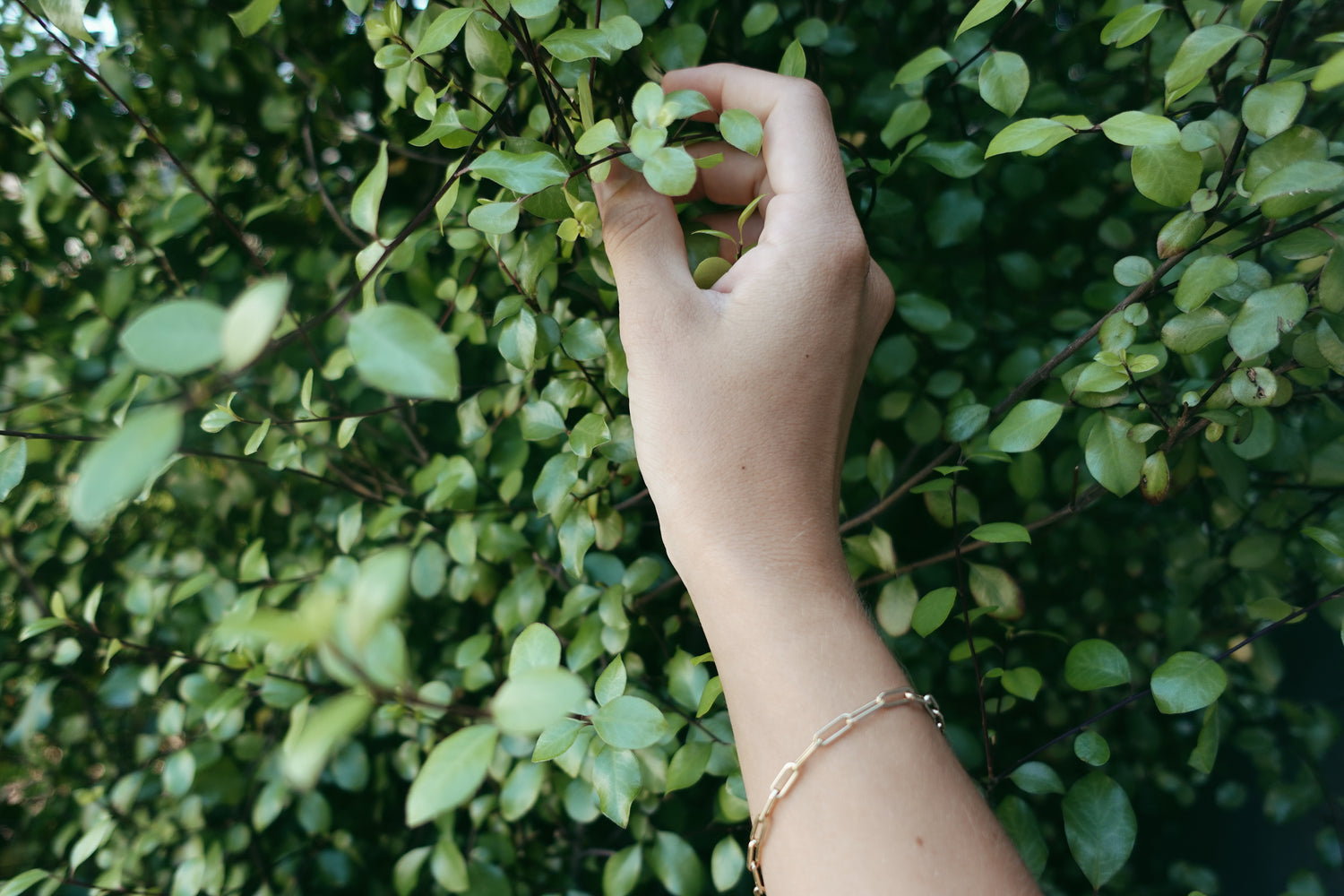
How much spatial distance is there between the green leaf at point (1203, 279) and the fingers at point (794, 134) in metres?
0.30

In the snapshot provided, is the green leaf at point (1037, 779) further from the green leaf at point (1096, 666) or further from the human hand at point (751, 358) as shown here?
the human hand at point (751, 358)

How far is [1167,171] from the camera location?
59 cm

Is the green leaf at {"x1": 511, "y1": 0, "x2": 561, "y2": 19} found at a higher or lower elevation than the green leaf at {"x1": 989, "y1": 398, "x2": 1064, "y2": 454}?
higher

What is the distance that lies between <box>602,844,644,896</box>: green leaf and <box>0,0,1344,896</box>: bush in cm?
3

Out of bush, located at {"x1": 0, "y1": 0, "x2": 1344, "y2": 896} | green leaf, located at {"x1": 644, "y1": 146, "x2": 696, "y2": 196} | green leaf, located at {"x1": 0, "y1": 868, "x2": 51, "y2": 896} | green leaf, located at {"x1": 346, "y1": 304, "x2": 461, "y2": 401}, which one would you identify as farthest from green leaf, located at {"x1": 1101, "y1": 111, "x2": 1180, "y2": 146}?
green leaf, located at {"x1": 0, "y1": 868, "x2": 51, "y2": 896}

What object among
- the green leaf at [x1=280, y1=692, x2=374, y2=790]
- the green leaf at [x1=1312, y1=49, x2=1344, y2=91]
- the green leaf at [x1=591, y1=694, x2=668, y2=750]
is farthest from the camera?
the green leaf at [x1=591, y1=694, x2=668, y2=750]

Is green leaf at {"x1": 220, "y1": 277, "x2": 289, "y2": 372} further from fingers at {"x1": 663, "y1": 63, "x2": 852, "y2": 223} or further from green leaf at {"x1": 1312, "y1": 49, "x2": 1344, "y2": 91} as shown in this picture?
green leaf at {"x1": 1312, "y1": 49, "x2": 1344, "y2": 91}

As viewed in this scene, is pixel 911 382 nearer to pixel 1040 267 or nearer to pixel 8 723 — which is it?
pixel 1040 267

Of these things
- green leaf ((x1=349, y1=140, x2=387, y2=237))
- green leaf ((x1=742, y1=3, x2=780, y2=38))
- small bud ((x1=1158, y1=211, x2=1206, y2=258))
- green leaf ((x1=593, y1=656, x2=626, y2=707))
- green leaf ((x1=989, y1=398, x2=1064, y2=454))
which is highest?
green leaf ((x1=349, y1=140, x2=387, y2=237))

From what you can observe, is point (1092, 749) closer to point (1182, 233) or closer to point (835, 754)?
point (835, 754)

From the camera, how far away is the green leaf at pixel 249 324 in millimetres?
322

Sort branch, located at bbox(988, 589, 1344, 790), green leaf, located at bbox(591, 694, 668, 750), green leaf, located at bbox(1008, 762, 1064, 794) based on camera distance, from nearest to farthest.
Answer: green leaf, located at bbox(591, 694, 668, 750) → branch, located at bbox(988, 589, 1344, 790) → green leaf, located at bbox(1008, 762, 1064, 794)

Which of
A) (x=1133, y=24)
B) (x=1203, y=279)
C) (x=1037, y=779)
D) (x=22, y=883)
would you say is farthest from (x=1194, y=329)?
(x=22, y=883)

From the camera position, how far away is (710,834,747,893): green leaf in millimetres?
792
